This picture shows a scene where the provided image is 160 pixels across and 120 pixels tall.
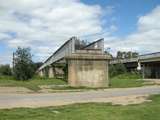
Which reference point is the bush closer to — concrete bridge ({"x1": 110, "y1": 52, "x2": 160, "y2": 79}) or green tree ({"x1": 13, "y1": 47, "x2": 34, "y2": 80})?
concrete bridge ({"x1": 110, "y1": 52, "x2": 160, "y2": 79})

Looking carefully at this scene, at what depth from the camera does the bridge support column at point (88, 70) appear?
28141 millimetres

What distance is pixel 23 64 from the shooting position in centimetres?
4175

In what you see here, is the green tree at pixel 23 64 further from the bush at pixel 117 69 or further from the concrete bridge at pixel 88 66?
the bush at pixel 117 69

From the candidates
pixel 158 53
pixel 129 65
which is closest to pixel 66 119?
pixel 158 53

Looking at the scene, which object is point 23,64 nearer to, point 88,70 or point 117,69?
point 88,70

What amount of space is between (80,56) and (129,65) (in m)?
63.6

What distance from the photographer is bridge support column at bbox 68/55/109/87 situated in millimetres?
28141

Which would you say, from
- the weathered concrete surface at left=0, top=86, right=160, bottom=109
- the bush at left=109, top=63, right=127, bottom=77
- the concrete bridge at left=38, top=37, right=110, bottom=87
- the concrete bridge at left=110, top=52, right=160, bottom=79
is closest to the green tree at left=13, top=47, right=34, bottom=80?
the concrete bridge at left=38, top=37, right=110, bottom=87

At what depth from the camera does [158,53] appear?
6612 centimetres

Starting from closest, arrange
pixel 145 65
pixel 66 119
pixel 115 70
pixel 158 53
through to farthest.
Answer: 1. pixel 66 119
2. pixel 158 53
3. pixel 145 65
4. pixel 115 70

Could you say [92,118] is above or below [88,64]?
below

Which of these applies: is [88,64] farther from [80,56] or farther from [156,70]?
[156,70]

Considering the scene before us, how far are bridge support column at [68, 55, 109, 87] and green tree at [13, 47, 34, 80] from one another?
14625 mm

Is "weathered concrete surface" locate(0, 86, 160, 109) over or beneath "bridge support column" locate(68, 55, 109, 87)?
beneath
